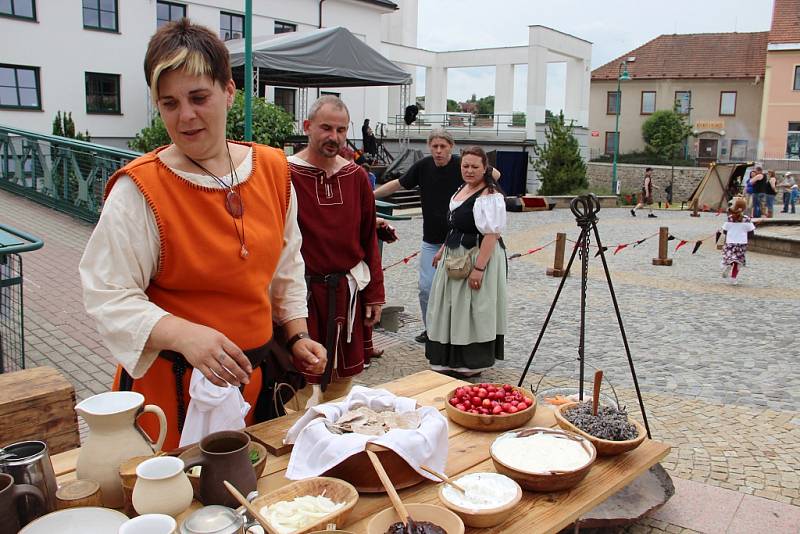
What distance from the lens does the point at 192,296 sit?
1.88 meters

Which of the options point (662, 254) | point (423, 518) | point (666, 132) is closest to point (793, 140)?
point (666, 132)

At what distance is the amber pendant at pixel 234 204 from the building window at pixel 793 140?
4527cm

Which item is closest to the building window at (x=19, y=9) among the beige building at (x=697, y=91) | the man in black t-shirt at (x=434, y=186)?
the man in black t-shirt at (x=434, y=186)

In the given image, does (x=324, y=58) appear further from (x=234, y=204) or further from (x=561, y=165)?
(x=561, y=165)

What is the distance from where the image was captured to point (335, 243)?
3588 millimetres

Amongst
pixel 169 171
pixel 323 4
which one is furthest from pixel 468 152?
pixel 323 4

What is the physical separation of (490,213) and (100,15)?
17.8m

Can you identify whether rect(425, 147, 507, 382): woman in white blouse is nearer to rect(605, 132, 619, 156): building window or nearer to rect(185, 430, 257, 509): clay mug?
rect(185, 430, 257, 509): clay mug

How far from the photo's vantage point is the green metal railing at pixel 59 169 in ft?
33.3

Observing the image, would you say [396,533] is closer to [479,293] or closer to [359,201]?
[359,201]

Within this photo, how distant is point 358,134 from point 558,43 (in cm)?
885

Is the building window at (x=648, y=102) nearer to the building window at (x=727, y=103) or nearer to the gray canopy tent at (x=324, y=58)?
the building window at (x=727, y=103)

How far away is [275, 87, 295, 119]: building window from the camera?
23.7 meters

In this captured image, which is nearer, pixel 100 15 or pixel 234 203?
pixel 234 203
